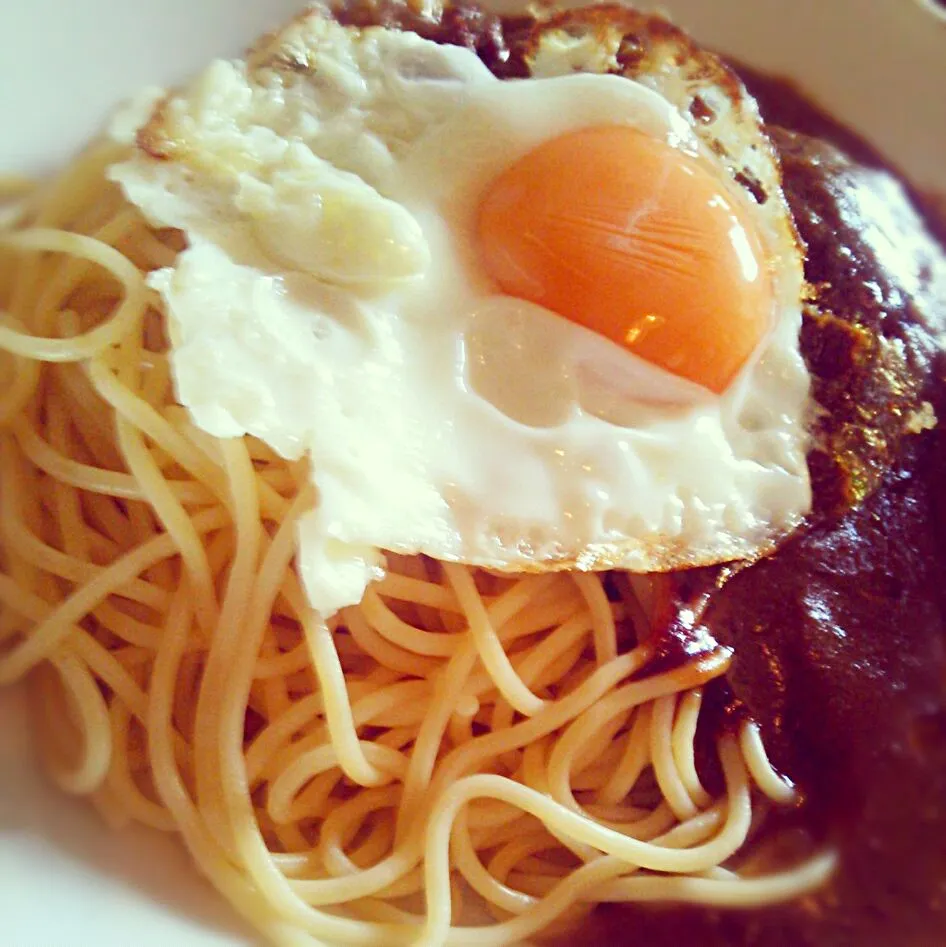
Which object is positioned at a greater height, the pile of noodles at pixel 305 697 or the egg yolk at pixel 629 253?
the egg yolk at pixel 629 253

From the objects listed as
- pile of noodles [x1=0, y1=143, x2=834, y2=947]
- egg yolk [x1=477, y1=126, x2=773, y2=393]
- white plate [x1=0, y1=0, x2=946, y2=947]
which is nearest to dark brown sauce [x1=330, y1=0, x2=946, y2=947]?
pile of noodles [x1=0, y1=143, x2=834, y2=947]

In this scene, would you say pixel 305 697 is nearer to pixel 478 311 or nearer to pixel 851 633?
pixel 478 311

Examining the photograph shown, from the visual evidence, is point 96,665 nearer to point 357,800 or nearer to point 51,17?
point 357,800

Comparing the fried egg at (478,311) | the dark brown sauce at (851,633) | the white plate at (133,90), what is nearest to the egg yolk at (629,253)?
the fried egg at (478,311)

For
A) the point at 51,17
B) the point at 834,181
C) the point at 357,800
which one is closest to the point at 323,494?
the point at 357,800

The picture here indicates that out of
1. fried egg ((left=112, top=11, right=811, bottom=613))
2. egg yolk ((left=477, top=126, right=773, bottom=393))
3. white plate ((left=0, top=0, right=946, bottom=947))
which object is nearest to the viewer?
white plate ((left=0, top=0, right=946, bottom=947))

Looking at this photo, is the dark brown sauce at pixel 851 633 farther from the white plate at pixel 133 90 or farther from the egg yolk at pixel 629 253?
the white plate at pixel 133 90

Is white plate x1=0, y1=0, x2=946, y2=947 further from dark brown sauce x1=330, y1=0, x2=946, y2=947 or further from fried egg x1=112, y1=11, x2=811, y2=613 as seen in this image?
dark brown sauce x1=330, y1=0, x2=946, y2=947
